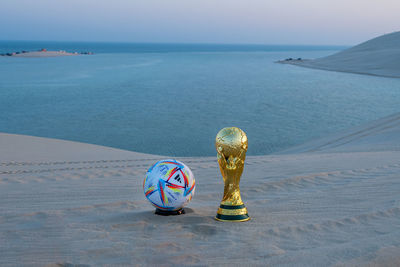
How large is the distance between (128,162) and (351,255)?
246 inches

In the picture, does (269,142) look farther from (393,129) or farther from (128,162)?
(128,162)

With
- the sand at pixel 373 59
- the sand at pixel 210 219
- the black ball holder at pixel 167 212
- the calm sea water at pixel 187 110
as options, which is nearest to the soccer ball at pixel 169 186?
the black ball holder at pixel 167 212

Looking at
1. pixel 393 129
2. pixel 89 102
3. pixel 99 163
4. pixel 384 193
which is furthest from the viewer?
pixel 89 102

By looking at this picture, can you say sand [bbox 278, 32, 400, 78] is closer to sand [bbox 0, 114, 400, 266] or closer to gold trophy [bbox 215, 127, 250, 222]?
sand [bbox 0, 114, 400, 266]

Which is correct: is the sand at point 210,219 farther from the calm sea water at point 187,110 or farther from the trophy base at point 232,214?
the calm sea water at point 187,110

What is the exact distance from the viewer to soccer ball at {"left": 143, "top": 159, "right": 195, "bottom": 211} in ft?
15.0

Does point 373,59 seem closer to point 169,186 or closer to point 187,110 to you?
point 187,110

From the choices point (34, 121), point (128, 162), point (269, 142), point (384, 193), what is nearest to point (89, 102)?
point (34, 121)

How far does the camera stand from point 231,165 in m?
4.46

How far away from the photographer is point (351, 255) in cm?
362

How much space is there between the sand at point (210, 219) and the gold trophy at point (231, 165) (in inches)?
6.4

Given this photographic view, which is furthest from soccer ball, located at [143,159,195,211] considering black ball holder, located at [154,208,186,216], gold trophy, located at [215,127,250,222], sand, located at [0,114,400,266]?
gold trophy, located at [215,127,250,222]

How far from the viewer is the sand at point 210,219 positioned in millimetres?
3666

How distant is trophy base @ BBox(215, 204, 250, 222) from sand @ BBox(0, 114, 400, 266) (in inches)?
5.0
